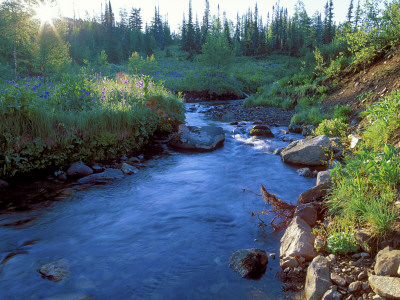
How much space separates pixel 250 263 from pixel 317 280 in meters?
0.77

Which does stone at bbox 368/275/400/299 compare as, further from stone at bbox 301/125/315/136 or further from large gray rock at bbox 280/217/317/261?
stone at bbox 301/125/315/136

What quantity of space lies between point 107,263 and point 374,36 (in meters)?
12.8

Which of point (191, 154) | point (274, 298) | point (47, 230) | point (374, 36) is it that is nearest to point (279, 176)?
point (191, 154)

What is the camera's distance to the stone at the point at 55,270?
3.19 meters

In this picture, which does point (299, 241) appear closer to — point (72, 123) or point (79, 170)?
point (79, 170)

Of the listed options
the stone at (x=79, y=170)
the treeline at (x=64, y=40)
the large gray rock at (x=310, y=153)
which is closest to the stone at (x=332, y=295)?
the large gray rock at (x=310, y=153)

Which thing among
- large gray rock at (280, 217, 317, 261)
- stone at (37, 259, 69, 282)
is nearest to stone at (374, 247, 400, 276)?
large gray rock at (280, 217, 317, 261)

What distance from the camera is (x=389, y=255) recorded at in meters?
2.57

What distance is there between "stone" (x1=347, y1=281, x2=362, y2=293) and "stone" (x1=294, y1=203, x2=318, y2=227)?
1.32 meters

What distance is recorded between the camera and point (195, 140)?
9.24 metres

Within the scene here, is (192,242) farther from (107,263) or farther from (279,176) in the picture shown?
(279,176)

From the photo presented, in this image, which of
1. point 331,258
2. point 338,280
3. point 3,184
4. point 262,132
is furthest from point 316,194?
point 262,132

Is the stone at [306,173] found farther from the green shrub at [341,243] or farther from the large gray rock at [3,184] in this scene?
the large gray rock at [3,184]

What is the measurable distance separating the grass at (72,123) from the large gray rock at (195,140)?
671mm
